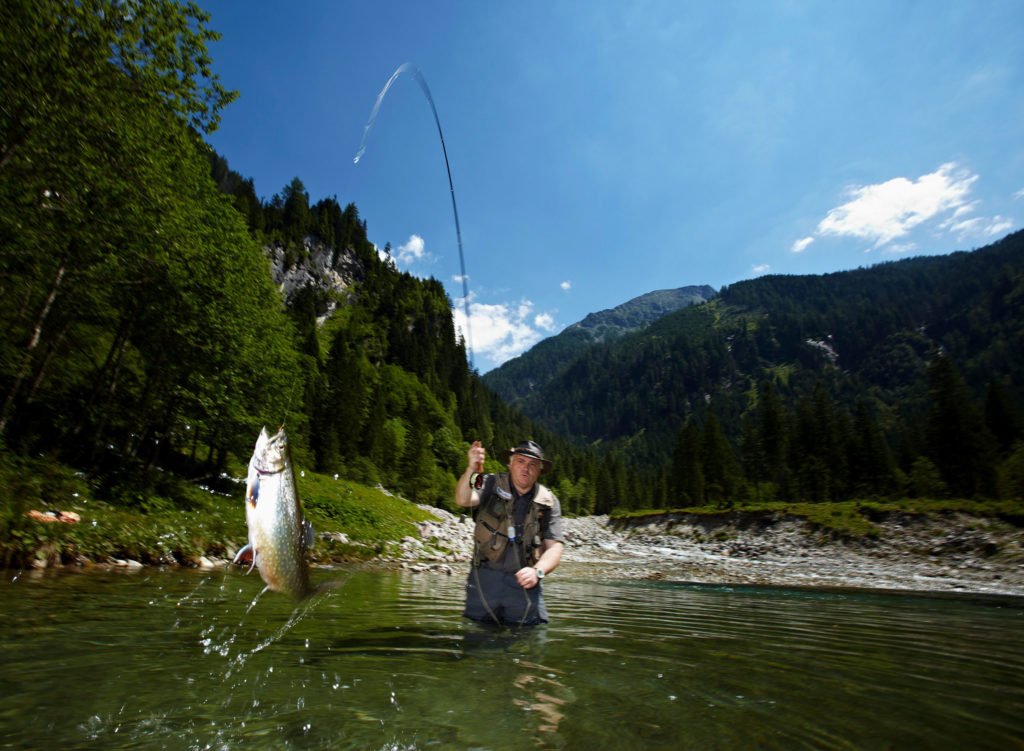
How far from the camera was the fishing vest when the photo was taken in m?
6.45

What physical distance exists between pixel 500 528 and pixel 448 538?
30664 mm

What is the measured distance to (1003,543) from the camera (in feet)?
88.1

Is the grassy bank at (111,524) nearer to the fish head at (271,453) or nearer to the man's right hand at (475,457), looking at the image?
the fish head at (271,453)

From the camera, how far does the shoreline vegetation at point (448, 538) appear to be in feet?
39.0

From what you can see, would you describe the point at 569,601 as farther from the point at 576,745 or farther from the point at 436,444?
the point at 436,444

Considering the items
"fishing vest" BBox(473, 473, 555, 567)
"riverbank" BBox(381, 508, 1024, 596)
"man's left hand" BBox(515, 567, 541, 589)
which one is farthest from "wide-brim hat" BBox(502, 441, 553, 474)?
"riverbank" BBox(381, 508, 1024, 596)

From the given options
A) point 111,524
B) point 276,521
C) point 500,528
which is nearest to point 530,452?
point 500,528

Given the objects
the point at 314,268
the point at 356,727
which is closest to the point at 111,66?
the point at 356,727

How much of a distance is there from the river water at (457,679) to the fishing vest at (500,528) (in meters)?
1.04

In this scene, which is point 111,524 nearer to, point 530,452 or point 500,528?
point 500,528

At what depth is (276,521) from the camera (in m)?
4.45

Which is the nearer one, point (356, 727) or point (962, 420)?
point (356, 727)

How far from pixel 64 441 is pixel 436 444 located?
73576 mm

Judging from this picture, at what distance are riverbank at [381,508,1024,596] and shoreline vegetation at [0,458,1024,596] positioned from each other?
0.09 meters
